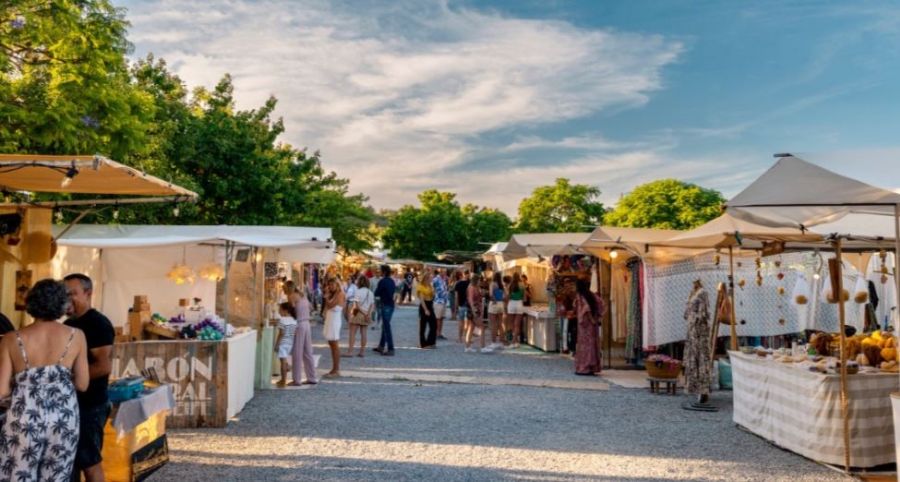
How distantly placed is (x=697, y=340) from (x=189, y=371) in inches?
262

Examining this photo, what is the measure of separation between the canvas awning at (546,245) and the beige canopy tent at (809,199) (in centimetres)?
740

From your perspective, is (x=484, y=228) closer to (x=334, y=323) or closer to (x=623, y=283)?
(x=623, y=283)

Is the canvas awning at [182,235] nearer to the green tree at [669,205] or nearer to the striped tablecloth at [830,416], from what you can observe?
Result: the striped tablecloth at [830,416]

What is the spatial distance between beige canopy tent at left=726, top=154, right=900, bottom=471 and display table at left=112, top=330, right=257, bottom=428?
18.3 feet

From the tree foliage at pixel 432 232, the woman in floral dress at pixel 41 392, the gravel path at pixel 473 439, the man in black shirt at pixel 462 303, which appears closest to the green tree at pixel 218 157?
the man in black shirt at pixel 462 303

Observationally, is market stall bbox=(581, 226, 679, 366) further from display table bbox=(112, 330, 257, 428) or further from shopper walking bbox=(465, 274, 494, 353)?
display table bbox=(112, 330, 257, 428)

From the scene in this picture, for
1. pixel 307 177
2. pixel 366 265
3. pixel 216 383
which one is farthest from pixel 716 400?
pixel 366 265

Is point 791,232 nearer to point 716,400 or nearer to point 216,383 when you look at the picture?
point 716,400

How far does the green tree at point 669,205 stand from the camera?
51094mm

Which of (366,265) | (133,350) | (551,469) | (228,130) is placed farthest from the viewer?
(366,265)

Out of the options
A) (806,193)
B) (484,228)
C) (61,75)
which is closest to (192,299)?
(61,75)

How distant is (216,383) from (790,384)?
6.03m

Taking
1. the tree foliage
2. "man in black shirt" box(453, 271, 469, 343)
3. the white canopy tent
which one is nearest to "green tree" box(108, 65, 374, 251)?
the white canopy tent

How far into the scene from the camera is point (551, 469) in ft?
20.7
